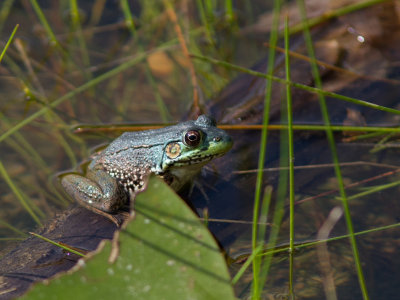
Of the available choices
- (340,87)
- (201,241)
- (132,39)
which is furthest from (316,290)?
(132,39)

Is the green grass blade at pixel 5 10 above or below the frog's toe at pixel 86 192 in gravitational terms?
above

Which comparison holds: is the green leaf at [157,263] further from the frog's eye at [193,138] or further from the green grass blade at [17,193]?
the green grass blade at [17,193]

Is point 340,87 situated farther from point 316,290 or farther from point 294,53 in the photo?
point 316,290

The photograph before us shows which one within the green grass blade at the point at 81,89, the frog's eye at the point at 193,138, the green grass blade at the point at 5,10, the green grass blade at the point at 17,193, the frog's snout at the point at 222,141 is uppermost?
the green grass blade at the point at 5,10

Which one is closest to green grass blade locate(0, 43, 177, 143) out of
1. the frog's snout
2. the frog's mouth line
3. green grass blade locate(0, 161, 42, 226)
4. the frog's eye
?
green grass blade locate(0, 161, 42, 226)

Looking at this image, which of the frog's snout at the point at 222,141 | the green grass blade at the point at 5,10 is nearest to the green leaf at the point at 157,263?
the frog's snout at the point at 222,141

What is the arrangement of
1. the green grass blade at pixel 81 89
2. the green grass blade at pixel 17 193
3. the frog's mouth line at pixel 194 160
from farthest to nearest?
1. the green grass blade at pixel 81 89
2. the green grass blade at pixel 17 193
3. the frog's mouth line at pixel 194 160

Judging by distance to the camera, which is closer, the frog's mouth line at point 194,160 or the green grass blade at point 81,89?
the frog's mouth line at point 194,160
